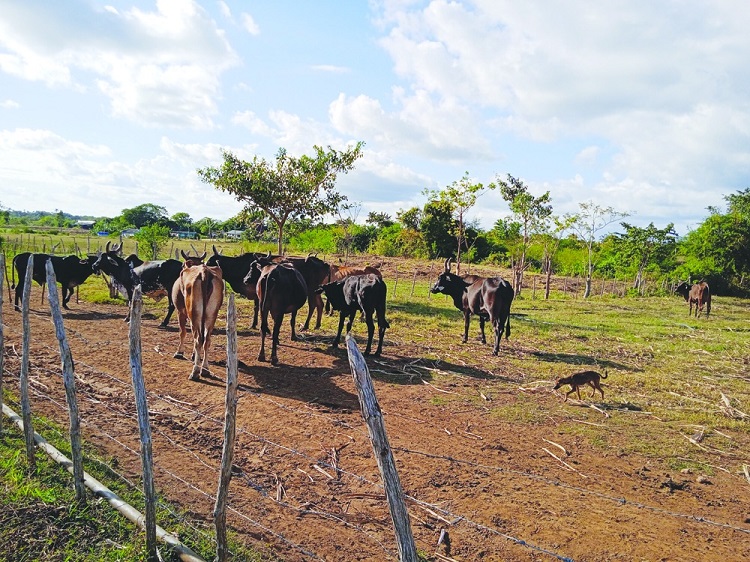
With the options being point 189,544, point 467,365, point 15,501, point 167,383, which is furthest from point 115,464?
point 467,365

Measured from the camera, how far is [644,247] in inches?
1302

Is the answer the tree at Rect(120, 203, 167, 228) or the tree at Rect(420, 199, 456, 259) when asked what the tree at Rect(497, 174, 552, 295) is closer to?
the tree at Rect(420, 199, 456, 259)

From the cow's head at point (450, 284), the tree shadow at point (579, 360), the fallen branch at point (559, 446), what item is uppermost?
the cow's head at point (450, 284)

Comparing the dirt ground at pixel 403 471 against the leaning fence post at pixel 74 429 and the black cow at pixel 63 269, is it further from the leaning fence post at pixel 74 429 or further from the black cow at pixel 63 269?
the black cow at pixel 63 269

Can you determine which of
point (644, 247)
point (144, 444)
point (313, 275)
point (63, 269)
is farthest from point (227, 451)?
point (644, 247)

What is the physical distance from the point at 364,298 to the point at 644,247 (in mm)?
28621

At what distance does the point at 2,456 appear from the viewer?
5301mm

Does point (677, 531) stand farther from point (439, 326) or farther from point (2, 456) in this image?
point (439, 326)

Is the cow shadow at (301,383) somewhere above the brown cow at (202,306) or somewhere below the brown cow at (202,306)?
below

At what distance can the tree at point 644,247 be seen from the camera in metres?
33.2

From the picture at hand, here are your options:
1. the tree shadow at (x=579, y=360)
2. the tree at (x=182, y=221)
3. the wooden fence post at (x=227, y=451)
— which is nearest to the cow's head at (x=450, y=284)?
the tree shadow at (x=579, y=360)

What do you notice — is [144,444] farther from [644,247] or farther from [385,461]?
[644,247]

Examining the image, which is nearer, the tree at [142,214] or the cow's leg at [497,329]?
the cow's leg at [497,329]

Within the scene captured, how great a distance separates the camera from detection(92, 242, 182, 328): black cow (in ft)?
42.3
